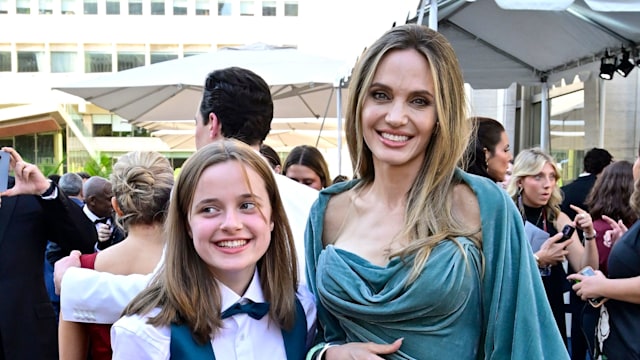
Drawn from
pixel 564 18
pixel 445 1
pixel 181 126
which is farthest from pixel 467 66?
pixel 181 126

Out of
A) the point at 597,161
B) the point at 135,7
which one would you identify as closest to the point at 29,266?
the point at 597,161

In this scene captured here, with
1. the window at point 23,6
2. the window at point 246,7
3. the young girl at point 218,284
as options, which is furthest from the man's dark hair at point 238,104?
the window at point 23,6

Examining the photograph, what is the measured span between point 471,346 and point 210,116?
1531mm

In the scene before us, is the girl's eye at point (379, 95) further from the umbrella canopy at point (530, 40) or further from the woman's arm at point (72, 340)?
the umbrella canopy at point (530, 40)

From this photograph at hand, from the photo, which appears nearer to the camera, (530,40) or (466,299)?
(466,299)

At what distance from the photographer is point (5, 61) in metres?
44.3

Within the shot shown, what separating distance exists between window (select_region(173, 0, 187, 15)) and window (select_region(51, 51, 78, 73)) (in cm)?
797

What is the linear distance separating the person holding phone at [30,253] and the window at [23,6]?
4854 cm

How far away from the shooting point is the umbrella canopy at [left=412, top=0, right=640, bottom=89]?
19.5 ft

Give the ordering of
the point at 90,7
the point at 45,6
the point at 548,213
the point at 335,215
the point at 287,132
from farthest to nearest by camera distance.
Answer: the point at 90,7 < the point at 45,6 < the point at 287,132 < the point at 548,213 < the point at 335,215

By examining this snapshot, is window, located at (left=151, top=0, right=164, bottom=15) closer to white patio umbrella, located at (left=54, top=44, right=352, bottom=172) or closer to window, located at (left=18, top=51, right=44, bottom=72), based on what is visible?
window, located at (left=18, top=51, right=44, bottom=72)

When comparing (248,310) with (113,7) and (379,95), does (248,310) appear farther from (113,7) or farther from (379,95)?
(113,7)

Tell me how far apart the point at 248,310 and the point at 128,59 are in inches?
1835

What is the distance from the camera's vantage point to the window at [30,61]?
145 feet
